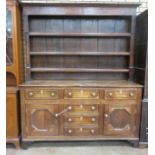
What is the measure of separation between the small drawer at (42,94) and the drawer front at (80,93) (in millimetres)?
139

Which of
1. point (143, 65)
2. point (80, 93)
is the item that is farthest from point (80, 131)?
point (143, 65)

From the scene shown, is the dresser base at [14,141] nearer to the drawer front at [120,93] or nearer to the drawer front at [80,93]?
the drawer front at [80,93]

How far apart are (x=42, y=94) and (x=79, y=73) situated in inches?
30.3

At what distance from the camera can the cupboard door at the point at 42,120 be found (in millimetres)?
2385

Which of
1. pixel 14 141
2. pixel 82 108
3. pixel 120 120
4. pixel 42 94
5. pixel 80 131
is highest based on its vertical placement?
pixel 42 94

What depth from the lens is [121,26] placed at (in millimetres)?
2781

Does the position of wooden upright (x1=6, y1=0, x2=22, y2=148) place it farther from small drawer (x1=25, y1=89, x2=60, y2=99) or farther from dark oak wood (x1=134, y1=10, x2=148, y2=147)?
dark oak wood (x1=134, y1=10, x2=148, y2=147)

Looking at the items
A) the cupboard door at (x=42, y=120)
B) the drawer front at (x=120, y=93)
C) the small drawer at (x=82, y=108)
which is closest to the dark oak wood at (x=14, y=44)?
the cupboard door at (x=42, y=120)

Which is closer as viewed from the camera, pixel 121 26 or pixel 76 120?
pixel 76 120

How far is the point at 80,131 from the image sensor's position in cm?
244

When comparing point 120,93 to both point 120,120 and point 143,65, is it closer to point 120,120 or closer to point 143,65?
point 120,120
